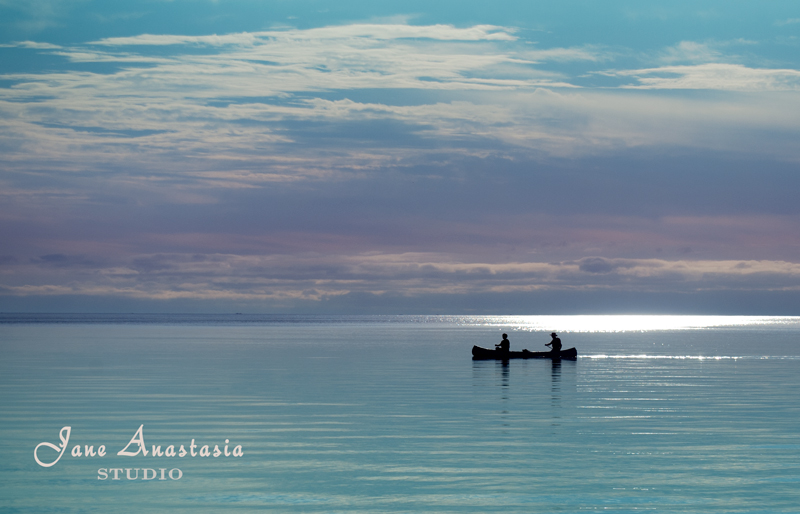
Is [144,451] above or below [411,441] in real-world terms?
below

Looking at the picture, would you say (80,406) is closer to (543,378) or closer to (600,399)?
(600,399)

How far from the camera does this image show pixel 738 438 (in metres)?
25.1

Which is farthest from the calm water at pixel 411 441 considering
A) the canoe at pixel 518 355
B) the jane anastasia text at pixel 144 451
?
the canoe at pixel 518 355

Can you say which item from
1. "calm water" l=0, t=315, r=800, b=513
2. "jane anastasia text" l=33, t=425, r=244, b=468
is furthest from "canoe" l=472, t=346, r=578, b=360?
"jane anastasia text" l=33, t=425, r=244, b=468

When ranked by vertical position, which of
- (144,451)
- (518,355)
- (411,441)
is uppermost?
(518,355)

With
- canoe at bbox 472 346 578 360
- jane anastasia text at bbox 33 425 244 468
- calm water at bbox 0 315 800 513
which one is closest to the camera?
calm water at bbox 0 315 800 513

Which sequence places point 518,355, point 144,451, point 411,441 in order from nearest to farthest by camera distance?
point 144,451 → point 411,441 → point 518,355

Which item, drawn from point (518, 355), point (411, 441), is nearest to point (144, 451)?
point (411, 441)

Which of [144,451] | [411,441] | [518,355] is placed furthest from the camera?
[518,355]

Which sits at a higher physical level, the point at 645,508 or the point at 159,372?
the point at 159,372

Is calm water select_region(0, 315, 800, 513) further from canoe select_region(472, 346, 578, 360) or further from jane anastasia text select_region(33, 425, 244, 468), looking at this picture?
canoe select_region(472, 346, 578, 360)

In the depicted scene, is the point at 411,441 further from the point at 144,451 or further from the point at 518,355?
the point at 518,355

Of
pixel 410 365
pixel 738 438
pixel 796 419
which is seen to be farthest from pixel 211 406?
pixel 410 365

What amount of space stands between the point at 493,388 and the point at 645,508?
81.2ft
